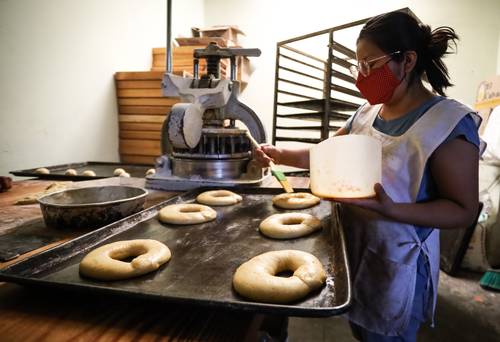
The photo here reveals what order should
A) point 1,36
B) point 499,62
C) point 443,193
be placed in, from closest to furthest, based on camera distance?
1. point 443,193
2. point 1,36
3. point 499,62

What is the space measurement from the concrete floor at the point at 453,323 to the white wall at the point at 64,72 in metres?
2.40

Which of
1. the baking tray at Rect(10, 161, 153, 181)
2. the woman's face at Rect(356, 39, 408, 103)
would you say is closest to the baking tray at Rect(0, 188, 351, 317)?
the woman's face at Rect(356, 39, 408, 103)

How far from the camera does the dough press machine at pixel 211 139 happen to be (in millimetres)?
1781

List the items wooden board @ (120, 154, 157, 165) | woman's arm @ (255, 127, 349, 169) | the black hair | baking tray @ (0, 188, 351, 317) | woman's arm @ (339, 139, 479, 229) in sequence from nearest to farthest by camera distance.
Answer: baking tray @ (0, 188, 351, 317) < woman's arm @ (339, 139, 479, 229) < the black hair < woman's arm @ (255, 127, 349, 169) < wooden board @ (120, 154, 157, 165)

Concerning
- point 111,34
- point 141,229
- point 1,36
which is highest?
point 111,34

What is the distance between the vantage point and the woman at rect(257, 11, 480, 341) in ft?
3.23

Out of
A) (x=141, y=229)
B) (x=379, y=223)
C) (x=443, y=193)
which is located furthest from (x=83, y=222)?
(x=443, y=193)

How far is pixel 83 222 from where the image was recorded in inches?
45.8

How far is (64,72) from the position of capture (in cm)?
273

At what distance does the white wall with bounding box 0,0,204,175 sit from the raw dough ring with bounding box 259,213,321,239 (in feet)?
6.68

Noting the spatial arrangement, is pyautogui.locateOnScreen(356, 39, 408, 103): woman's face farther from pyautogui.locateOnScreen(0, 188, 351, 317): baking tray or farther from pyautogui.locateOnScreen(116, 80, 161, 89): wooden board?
pyautogui.locateOnScreen(116, 80, 161, 89): wooden board

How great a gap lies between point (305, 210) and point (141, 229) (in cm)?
72

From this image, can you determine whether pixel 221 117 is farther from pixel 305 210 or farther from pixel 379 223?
pixel 379 223

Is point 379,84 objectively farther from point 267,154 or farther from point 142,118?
point 142,118
